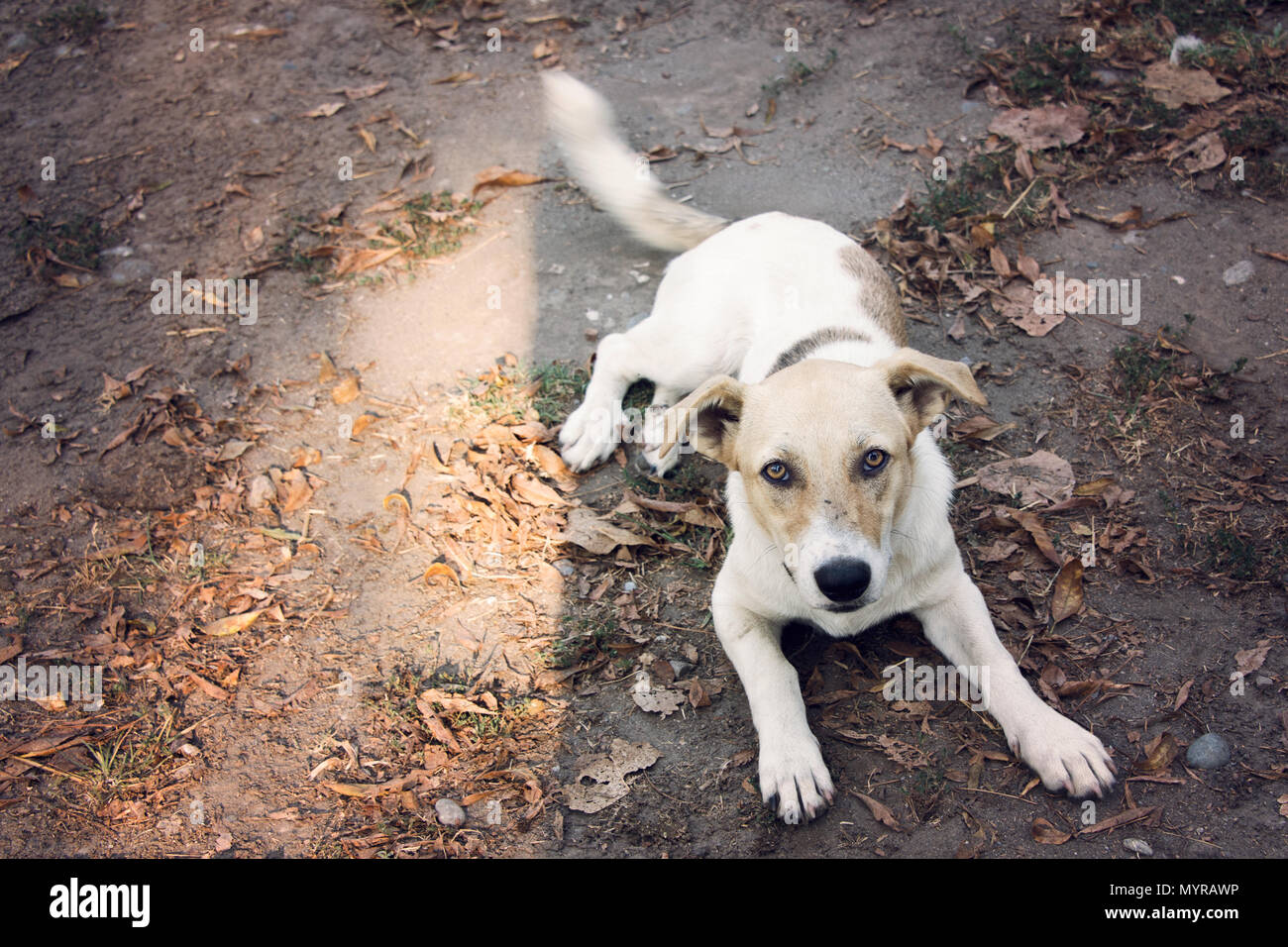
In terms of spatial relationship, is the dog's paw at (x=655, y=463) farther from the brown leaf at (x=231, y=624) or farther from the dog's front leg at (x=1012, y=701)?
the brown leaf at (x=231, y=624)

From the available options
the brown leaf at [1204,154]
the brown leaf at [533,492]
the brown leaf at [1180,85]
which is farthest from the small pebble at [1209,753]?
the brown leaf at [1180,85]

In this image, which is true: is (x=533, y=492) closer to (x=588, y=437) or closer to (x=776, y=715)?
(x=588, y=437)

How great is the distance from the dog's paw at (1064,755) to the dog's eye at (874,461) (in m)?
1.07

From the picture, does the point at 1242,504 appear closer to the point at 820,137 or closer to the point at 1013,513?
the point at 1013,513

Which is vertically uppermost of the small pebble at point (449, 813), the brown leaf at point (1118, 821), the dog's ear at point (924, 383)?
the dog's ear at point (924, 383)

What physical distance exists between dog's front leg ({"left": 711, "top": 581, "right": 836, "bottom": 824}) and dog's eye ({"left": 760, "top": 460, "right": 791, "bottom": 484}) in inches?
27.8

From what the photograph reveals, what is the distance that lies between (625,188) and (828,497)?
3106mm

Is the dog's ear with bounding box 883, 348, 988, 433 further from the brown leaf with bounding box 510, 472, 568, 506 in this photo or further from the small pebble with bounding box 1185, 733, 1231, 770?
the brown leaf with bounding box 510, 472, 568, 506

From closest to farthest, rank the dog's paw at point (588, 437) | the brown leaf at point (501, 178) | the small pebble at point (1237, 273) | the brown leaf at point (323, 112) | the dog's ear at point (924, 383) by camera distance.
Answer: the dog's ear at point (924, 383), the dog's paw at point (588, 437), the small pebble at point (1237, 273), the brown leaf at point (501, 178), the brown leaf at point (323, 112)

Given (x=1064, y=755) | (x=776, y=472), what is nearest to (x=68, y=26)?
(x=776, y=472)

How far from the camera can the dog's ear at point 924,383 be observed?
10.0 feet

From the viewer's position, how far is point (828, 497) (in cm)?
296

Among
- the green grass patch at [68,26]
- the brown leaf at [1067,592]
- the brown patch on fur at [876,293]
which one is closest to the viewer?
the brown leaf at [1067,592]
